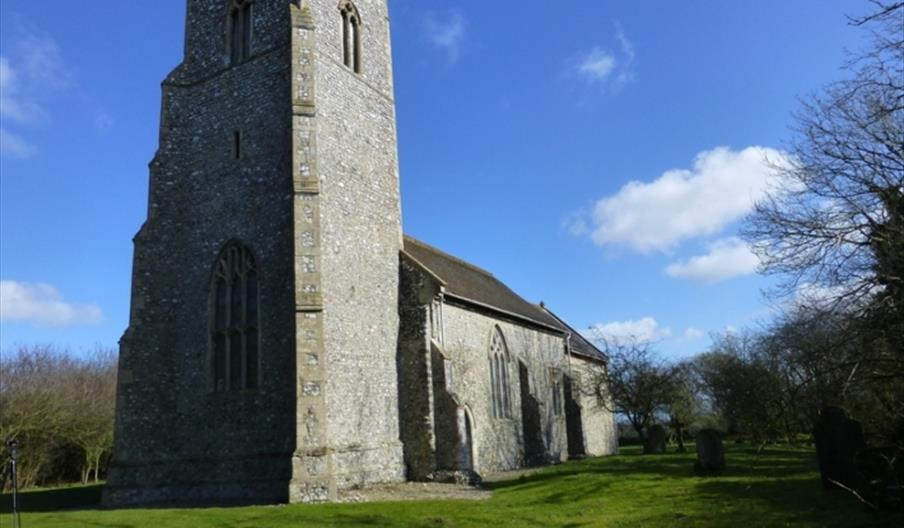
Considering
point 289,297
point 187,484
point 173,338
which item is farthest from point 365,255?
point 187,484

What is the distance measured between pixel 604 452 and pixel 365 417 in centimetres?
2278

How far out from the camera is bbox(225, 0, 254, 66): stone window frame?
64.6ft

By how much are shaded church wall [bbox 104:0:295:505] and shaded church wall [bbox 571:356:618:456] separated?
58.2 feet

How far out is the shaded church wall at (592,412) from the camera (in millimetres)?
31000

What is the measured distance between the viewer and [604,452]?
36.6m

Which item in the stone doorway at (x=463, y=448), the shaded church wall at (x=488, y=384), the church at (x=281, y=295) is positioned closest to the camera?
the church at (x=281, y=295)

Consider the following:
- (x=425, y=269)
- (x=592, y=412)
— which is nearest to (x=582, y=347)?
(x=592, y=412)

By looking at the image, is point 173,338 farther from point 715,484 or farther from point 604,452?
point 604,452

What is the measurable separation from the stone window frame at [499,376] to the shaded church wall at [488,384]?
185mm

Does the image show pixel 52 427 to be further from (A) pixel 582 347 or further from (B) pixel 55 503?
(A) pixel 582 347

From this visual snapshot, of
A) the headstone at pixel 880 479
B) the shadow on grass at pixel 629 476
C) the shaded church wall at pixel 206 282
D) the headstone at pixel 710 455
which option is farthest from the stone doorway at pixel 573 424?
the headstone at pixel 880 479

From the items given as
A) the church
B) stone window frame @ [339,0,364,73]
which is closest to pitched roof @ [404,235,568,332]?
the church

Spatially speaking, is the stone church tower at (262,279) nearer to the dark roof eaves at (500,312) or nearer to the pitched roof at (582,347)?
the dark roof eaves at (500,312)

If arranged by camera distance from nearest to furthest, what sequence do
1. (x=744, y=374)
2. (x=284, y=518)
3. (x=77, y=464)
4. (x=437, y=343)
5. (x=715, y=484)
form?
(x=284, y=518) → (x=715, y=484) → (x=437, y=343) → (x=744, y=374) → (x=77, y=464)
